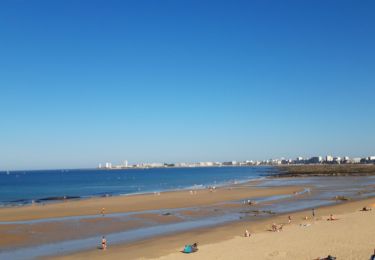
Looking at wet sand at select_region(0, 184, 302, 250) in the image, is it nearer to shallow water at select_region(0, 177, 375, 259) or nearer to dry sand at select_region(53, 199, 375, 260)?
shallow water at select_region(0, 177, 375, 259)

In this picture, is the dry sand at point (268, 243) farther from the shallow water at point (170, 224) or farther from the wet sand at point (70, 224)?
the wet sand at point (70, 224)

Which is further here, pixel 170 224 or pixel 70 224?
pixel 70 224

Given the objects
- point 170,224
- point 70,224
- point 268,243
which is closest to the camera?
point 268,243

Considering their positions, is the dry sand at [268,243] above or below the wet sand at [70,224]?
above

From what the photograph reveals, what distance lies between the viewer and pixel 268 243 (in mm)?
23469

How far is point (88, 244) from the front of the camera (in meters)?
26.5

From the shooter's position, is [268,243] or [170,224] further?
[170,224]

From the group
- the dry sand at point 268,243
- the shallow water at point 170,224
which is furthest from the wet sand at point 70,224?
the dry sand at point 268,243

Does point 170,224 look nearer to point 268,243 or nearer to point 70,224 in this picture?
point 70,224

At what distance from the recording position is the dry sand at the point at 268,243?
20.4m

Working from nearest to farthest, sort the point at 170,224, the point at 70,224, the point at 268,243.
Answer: the point at 268,243 < the point at 170,224 < the point at 70,224

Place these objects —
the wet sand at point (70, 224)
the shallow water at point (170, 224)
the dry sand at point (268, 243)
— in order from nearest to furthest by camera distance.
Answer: the dry sand at point (268, 243)
the shallow water at point (170, 224)
the wet sand at point (70, 224)

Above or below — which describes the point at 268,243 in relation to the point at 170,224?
above

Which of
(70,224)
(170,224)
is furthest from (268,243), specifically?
(70,224)
